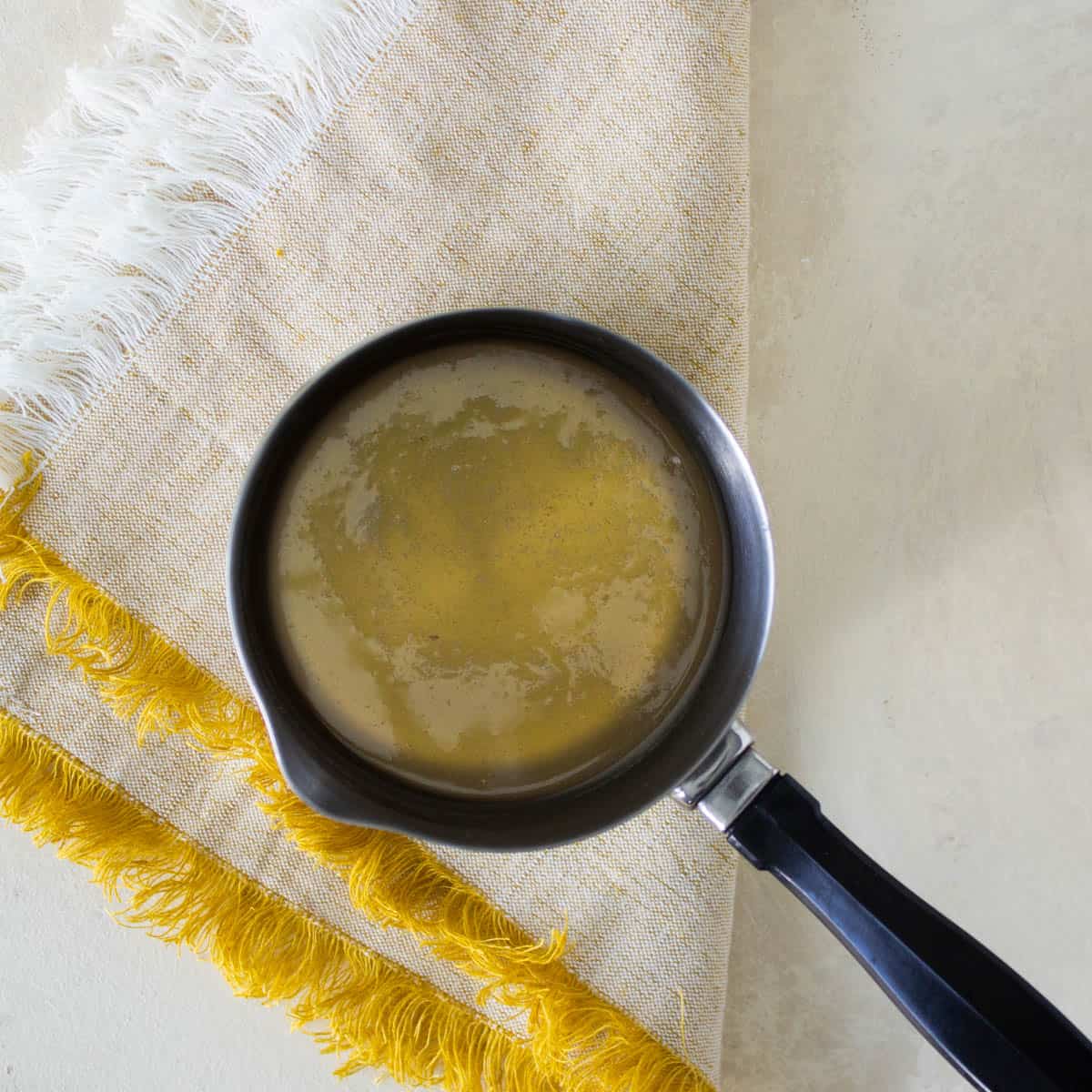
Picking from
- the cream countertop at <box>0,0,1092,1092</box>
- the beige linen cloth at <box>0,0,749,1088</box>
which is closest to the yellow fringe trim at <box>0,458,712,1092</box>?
the beige linen cloth at <box>0,0,749,1088</box>

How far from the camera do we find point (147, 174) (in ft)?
1.90

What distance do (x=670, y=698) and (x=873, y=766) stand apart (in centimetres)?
18

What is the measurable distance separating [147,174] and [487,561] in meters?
0.30

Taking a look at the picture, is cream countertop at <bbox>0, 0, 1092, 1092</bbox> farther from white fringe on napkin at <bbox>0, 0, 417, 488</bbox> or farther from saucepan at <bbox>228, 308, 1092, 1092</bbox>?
white fringe on napkin at <bbox>0, 0, 417, 488</bbox>

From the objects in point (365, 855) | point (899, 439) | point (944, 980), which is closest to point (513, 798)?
point (365, 855)

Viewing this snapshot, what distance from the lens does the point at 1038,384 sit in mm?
663

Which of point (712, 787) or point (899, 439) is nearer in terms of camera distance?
point (712, 787)

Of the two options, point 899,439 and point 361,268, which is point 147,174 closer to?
point 361,268

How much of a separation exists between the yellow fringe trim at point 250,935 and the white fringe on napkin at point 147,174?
0.19m

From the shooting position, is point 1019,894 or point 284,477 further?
point 1019,894

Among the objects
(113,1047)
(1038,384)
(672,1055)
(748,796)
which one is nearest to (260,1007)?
(113,1047)

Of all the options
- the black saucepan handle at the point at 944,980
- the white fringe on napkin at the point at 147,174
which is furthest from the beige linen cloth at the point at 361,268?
the black saucepan handle at the point at 944,980

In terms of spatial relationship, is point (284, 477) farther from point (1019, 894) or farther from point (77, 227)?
point (1019, 894)

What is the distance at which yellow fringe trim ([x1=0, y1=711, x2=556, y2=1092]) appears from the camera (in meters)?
0.59
